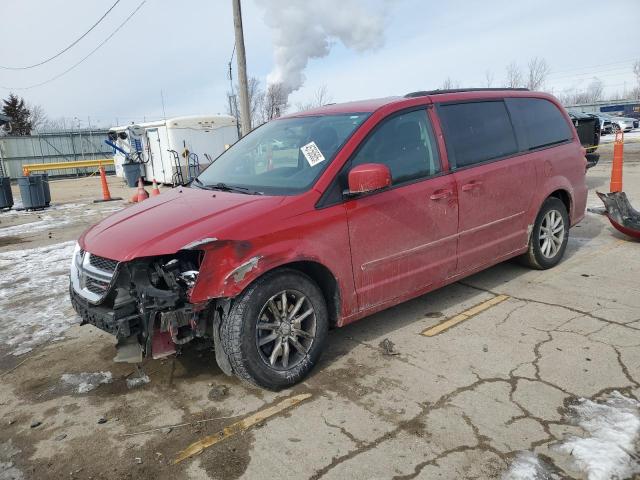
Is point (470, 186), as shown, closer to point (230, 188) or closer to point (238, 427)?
point (230, 188)

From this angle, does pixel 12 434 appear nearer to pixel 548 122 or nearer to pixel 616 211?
pixel 548 122

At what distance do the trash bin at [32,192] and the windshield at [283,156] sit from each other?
11.6 m

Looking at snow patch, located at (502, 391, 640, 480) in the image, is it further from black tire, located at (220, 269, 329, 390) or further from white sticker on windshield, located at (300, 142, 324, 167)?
white sticker on windshield, located at (300, 142, 324, 167)

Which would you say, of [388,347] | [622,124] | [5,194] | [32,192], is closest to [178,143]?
[32,192]

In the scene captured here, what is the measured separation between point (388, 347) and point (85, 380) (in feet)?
7.56

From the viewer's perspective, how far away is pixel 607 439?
106 inches

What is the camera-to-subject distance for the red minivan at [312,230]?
3166mm

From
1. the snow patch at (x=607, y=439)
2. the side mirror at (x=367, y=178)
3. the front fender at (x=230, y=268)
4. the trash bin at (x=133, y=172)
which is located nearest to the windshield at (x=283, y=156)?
the side mirror at (x=367, y=178)

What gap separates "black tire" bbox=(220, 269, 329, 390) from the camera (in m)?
3.18

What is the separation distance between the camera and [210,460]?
2.77 m

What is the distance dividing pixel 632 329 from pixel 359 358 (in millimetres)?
2165

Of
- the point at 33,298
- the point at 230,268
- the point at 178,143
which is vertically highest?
the point at 178,143

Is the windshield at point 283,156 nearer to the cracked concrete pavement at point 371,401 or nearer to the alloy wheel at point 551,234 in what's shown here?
the cracked concrete pavement at point 371,401

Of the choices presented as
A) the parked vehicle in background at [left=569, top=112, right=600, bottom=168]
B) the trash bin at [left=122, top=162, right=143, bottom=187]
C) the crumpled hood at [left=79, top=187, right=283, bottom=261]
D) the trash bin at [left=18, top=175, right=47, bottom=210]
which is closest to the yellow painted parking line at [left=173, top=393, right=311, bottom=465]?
the crumpled hood at [left=79, top=187, right=283, bottom=261]
